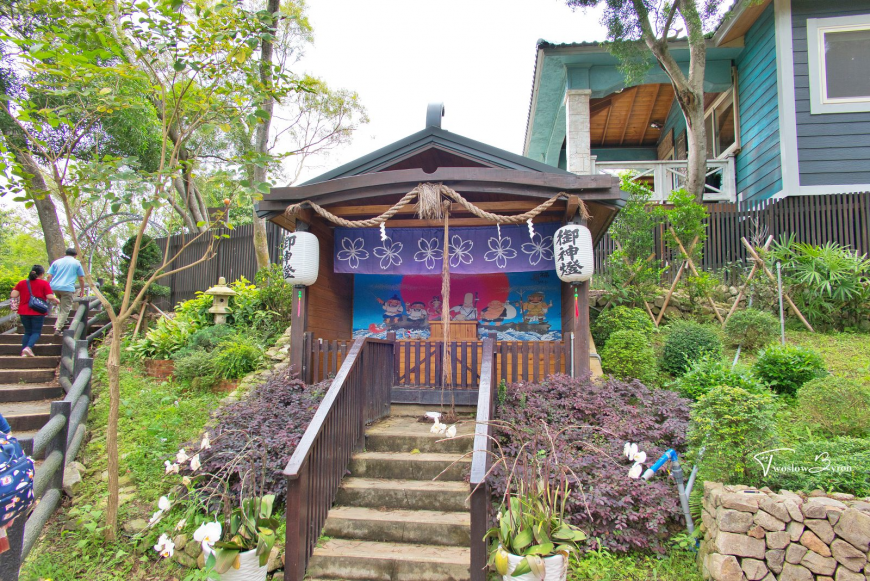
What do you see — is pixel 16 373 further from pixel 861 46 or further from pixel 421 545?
pixel 861 46

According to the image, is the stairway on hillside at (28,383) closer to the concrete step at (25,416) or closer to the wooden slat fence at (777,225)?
the concrete step at (25,416)

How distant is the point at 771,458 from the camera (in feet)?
13.0

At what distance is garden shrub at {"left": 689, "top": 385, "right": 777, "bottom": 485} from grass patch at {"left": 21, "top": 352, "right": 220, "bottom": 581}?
436 cm

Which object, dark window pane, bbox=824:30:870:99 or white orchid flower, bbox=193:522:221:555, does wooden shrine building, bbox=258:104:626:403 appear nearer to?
white orchid flower, bbox=193:522:221:555

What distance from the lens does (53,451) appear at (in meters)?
4.97

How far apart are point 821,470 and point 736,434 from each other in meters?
0.68

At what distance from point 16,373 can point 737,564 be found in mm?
9557

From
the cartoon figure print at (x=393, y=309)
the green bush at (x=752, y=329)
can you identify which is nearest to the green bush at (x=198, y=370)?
the cartoon figure print at (x=393, y=309)

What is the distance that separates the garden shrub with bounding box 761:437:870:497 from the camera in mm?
3869

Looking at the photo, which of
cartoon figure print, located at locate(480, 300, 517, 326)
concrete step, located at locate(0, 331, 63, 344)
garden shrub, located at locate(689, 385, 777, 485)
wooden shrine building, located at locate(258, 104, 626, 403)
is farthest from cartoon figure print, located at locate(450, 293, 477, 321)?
concrete step, located at locate(0, 331, 63, 344)

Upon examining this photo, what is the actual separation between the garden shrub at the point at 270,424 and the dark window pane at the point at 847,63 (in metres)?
12.5

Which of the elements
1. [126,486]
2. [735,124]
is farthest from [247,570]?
[735,124]

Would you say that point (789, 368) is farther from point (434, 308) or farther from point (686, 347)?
point (434, 308)

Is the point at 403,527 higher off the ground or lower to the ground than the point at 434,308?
lower
